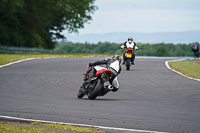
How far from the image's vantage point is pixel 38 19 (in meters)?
60.9

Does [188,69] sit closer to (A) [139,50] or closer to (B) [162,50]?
(A) [139,50]

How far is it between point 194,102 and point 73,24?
61073 mm

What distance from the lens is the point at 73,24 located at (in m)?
71.6

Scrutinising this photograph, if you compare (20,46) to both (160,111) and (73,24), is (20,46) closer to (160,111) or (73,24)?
(73,24)

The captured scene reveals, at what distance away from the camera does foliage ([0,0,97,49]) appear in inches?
2143

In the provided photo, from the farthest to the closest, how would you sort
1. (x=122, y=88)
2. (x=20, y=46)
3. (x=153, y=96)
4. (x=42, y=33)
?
(x=42, y=33)
(x=20, y=46)
(x=122, y=88)
(x=153, y=96)

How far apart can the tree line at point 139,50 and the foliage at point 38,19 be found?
13.6m

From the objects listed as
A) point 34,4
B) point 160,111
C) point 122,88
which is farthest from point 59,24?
point 160,111

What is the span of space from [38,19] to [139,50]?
85.2 meters

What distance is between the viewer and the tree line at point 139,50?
110 m

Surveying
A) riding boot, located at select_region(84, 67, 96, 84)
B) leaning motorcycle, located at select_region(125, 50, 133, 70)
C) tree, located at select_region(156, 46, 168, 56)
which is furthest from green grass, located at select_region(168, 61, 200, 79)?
tree, located at select_region(156, 46, 168, 56)

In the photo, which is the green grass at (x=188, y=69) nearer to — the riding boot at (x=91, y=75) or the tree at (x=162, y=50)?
the riding boot at (x=91, y=75)

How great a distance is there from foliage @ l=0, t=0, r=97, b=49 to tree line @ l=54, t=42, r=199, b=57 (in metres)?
13.6

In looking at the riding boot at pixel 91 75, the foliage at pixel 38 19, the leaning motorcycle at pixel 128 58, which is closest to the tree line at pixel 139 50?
the foliage at pixel 38 19
